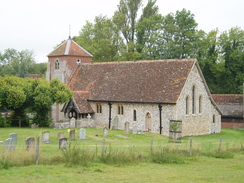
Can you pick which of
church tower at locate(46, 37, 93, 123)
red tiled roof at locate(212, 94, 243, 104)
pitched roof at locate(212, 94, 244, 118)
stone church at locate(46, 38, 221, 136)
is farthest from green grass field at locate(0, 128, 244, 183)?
red tiled roof at locate(212, 94, 243, 104)

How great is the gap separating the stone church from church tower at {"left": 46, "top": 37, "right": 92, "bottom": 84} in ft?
0.99

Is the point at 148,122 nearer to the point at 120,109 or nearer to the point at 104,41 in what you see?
the point at 120,109

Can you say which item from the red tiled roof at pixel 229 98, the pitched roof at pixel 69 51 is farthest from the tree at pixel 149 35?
the pitched roof at pixel 69 51

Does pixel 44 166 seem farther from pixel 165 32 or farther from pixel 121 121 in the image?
pixel 165 32

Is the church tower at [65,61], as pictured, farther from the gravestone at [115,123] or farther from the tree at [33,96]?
the gravestone at [115,123]

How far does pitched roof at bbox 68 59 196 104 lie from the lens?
38188mm

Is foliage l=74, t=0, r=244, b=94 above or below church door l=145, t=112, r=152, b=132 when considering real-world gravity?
above

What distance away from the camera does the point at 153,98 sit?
38.1 metres

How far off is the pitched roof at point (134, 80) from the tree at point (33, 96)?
4.75 metres

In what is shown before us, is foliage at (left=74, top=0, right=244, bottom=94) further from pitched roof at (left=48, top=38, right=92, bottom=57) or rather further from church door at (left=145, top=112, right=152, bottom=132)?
church door at (left=145, top=112, right=152, bottom=132)

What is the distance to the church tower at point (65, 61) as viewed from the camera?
4662 centimetres

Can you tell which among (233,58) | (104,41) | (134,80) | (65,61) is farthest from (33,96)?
(233,58)

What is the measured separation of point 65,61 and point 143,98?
489 inches

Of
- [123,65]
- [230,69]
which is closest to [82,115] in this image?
[123,65]
